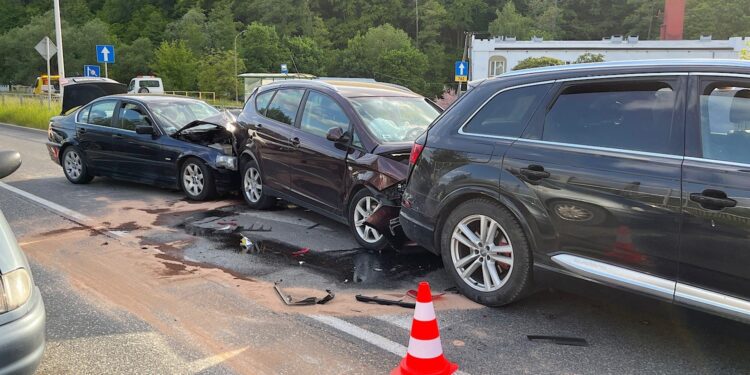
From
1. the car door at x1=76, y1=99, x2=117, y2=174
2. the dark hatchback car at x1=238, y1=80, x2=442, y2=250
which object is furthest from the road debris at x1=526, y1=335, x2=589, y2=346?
the car door at x1=76, y1=99, x2=117, y2=174

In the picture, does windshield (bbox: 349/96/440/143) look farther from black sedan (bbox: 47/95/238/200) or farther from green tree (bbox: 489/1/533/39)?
green tree (bbox: 489/1/533/39)

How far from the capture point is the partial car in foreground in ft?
8.76

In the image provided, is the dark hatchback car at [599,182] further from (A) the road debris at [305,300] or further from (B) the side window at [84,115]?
(B) the side window at [84,115]

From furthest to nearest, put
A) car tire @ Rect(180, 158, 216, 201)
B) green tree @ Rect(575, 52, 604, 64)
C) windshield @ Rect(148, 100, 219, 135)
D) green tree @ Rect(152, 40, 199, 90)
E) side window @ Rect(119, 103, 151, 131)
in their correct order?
green tree @ Rect(152, 40, 199, 90), green tree @ Rect(575, 52, 604, 64), side window @ Rect(119, 103, 151, 131), windshield @ Rect(148, 100, 219, 135), car tire @ Rect(180, 158, 216, 201)

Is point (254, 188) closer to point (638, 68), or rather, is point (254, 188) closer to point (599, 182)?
point (599, 182)

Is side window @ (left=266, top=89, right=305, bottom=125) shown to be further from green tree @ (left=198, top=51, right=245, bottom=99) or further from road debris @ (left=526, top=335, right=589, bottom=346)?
green tree @ (left=198, top=51, right=245, bottom=99)

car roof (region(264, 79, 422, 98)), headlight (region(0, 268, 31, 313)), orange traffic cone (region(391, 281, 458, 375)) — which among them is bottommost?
orange traffic cone (region(391, 281, 458, 375))

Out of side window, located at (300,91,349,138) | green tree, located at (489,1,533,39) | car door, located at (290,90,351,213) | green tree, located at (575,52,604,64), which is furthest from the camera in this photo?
green tree, located at (489,1,533,39)

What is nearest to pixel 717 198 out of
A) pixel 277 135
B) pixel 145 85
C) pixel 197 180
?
pixel 277 135

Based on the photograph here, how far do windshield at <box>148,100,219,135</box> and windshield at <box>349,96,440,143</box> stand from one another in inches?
145

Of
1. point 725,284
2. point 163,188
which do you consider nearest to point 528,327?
point 725,284

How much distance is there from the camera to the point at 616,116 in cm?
381

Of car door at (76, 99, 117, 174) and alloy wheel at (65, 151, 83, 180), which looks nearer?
car door at (76, 99, 117, 174)

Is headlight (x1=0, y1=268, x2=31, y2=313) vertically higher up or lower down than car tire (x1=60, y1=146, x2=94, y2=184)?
higher up
